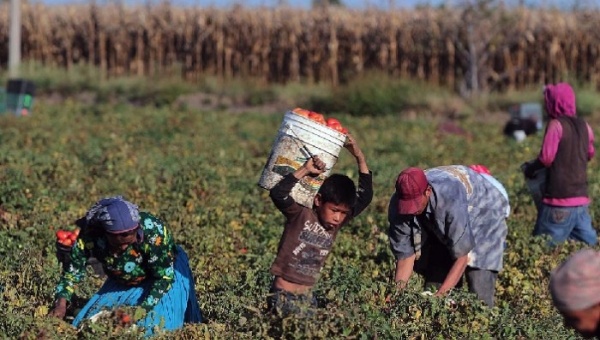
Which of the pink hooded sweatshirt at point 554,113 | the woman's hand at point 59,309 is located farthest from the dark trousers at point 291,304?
the pink hooded sweatshirt at point 554,113

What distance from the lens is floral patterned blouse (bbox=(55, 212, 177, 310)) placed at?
6.45 m

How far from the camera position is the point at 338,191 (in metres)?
6.16

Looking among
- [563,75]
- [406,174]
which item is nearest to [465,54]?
[563,75]

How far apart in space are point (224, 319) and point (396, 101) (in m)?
17.2

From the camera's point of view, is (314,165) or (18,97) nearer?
(314,165)

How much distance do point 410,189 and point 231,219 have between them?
3900mm

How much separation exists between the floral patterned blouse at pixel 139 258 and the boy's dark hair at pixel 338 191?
0.99 m

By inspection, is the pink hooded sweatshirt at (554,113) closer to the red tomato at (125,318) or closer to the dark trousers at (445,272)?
the dark trousers at (445,272)

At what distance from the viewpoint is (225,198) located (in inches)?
427

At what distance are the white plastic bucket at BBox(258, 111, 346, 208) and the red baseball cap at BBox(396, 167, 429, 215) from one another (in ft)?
1.25

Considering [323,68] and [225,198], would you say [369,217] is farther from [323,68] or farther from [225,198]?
[323,68]

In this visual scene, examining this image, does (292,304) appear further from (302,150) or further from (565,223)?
(565,223)

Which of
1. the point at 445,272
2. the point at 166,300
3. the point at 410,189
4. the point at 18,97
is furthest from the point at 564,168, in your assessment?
the point at 18,97

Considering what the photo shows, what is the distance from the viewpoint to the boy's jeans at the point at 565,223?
898 cm
